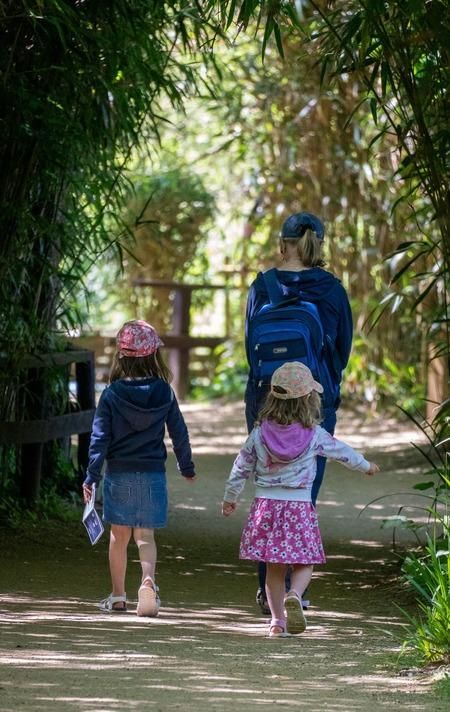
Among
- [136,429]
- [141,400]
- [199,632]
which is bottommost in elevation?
[199,632]

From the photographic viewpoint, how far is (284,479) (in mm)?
5059

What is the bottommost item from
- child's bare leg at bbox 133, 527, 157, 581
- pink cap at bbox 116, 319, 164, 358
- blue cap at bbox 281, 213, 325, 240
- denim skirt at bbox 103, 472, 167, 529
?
child's bare leg at bbox 133, 527, 157, 581

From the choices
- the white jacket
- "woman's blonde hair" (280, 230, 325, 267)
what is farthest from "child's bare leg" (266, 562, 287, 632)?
"woman's blonde hair" (280, 230, 325, 267)

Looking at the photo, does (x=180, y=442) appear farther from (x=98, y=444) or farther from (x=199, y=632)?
(x=199, y=632)

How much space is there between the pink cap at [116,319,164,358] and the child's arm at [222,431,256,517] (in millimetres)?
624

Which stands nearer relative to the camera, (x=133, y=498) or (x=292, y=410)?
(x=292, y=410)

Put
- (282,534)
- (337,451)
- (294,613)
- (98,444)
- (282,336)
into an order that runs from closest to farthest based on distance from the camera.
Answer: (294,613) < (282,534) < (337,451) < (282,336) < (98,444)

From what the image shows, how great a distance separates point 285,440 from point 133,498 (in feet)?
2.39

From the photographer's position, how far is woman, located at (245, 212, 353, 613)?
5.43 meters

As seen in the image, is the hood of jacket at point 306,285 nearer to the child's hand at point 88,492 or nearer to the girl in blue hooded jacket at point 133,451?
the girl in blue hooded jacket at point 133,451

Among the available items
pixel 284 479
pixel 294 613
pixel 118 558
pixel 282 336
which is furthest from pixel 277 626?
pixel 282 336

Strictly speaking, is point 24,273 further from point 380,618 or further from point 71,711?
point 71,711

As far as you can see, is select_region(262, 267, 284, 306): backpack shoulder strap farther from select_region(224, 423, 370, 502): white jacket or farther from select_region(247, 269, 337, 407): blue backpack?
select_region(224, 423, 370, 502): white jacket

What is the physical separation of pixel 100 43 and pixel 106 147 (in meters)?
1.02
